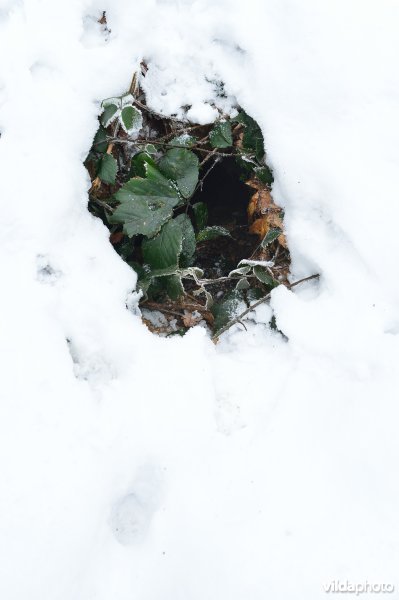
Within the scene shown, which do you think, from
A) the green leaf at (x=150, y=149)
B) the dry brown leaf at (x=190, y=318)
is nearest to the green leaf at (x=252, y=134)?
the green leaf at (x=150, y=149)

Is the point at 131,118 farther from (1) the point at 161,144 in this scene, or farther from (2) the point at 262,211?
(2) the point at 262,211

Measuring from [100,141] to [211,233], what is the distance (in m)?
0.38

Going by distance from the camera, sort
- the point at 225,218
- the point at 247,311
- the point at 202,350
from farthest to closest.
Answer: the point at 225,218 → the point at 247,311 → the point at 202,350

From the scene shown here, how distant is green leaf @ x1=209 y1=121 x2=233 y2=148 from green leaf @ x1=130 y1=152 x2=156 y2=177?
18 centimetres

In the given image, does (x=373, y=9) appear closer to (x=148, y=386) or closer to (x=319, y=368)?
(x=319, y=368)

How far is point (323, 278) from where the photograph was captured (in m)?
1.31

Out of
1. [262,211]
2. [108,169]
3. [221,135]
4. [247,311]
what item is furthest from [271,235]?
[108,169]

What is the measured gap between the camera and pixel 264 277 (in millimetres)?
1355

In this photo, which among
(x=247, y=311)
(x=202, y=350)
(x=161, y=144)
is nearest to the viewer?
(x=202, y=350)

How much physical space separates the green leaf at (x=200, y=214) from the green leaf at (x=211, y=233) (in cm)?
4

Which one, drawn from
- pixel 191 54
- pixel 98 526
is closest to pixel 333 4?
pixel 191 54

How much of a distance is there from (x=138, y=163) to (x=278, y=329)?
571 millimetres

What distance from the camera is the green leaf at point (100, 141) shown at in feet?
4.57

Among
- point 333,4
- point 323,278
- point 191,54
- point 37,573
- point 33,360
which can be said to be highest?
point 333,4
